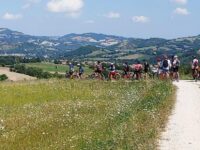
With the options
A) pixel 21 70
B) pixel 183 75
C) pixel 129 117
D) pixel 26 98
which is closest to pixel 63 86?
pixel 26 98

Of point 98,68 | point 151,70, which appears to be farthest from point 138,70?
point 151,70

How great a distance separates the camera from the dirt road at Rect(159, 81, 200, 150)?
49.6 feet

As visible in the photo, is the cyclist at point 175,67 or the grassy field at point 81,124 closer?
the grassy field at point 81,124

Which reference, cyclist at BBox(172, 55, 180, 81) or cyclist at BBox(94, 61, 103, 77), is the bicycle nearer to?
cyclist at BBox(172, 55, 180, 81)

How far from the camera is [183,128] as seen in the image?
18234 millimetres

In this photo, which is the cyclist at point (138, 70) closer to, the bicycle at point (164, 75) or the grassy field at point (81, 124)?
the bicycle at point (164, 75)

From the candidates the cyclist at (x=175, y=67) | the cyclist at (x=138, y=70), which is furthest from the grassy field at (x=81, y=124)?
the cyclist at (x=138, y=70)

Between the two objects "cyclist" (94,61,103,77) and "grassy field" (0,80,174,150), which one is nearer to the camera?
"grassy field" (0,80,174,150)

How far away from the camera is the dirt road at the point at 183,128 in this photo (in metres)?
15.1

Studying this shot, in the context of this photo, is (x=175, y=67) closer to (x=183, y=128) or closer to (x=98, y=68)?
(x=98, y=68)

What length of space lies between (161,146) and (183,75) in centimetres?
3779

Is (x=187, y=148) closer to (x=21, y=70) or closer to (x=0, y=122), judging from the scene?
(x=0, y=122)

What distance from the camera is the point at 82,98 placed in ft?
105

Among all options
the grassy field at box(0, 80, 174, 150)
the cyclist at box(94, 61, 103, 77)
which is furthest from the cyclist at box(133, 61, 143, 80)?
the grassy field at box(0, 80, 174, 150)
